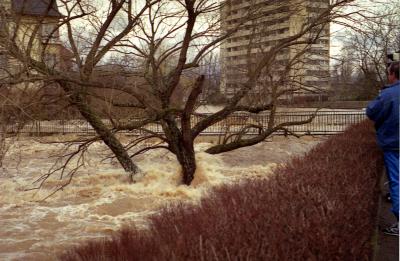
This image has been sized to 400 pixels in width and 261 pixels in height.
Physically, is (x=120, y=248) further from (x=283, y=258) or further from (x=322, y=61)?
(x=322, y=61)

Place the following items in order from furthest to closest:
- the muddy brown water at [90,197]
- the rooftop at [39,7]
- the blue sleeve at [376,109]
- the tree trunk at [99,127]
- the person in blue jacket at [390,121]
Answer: the rooftop at [39,7] → the tree trunk at [99,127] → the muddy brown water at [90,197] → the blue sleeve at [376,109] → the person in blue jacket at [390,121]

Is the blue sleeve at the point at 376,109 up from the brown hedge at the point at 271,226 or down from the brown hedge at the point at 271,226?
up

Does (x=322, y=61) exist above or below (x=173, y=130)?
above

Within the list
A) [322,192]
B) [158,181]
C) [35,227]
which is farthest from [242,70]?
[322,192]

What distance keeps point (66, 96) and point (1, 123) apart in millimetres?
3588

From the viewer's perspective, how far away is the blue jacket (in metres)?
5.25

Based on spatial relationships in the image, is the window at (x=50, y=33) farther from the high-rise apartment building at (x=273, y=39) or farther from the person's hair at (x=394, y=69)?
the person's hair at (x=394, y=69)

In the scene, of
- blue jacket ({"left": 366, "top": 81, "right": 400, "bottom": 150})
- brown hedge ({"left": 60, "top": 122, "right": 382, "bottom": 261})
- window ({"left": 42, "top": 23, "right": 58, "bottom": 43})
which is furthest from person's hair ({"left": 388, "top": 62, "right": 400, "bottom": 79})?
window ({"left": 42, "top": 23, "right": 58, "bottom": 43})

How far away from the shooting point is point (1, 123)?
11.2 metres

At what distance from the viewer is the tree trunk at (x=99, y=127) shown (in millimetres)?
15719

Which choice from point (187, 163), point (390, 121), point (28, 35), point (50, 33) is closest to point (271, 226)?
point (390, 121)

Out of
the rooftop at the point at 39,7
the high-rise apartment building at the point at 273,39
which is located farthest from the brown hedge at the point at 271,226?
the rooftop at the point at 39,7

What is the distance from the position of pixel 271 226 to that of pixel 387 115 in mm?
2770

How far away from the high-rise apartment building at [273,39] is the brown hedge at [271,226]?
1242 centimetres
